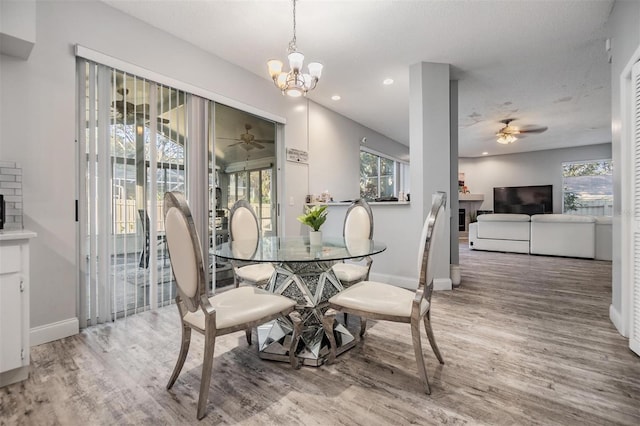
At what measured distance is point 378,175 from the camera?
785 cm

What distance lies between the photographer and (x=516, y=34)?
309cm

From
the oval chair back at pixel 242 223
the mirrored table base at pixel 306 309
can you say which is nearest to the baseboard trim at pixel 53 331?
the oval chair back at pixel 242 223

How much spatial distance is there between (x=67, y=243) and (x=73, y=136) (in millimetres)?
853

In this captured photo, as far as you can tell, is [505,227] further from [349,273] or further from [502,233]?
[349,273]

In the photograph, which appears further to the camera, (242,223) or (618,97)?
(242,223)

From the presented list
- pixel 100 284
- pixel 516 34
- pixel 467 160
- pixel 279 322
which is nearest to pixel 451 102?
pixel 516 34

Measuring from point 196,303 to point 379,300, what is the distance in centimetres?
100

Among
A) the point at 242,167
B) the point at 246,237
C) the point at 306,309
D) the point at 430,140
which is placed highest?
the point at 430,140

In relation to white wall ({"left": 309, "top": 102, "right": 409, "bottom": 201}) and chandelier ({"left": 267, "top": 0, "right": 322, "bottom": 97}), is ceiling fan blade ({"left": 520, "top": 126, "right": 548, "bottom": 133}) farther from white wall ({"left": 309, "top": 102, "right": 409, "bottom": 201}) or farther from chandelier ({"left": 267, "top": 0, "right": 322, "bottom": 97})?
chandelier ({"left": 267, "top": 0, "right": 322, "bottom": 97})

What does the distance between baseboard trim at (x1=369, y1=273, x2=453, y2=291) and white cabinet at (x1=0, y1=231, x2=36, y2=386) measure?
11.0 feet

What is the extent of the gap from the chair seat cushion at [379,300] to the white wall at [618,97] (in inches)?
69.9

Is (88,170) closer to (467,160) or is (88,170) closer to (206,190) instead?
(206,190)

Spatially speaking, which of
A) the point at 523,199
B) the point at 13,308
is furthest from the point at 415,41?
the point at 523,199

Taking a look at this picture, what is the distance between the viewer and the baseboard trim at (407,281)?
3637 mm
